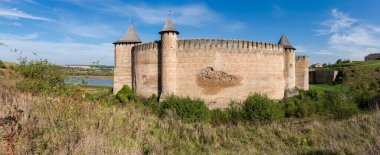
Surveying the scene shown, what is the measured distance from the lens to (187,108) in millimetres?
14539

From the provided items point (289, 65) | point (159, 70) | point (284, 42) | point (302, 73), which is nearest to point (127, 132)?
point (159, 70)

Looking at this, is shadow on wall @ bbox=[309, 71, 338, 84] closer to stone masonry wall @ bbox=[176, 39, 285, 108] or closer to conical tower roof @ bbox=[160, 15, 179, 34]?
stone masonry wall @ bbox=[176, 39, 285, 108]

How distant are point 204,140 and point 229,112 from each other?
962 cm

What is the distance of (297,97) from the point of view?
2056cm

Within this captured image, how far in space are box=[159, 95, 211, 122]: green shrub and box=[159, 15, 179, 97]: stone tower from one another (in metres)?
1.30

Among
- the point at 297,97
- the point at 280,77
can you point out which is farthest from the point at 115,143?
the point at 297,97

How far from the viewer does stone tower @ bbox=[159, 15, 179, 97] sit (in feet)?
53.3

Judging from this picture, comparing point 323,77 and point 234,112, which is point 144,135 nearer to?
point 234,112

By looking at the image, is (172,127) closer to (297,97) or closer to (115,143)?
(115,143)

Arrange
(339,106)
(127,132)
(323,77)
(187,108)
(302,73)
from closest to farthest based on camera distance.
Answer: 1. (127,132)
2. (187,108)
3. (339,106)
4. (302,73)
5. (323,77)

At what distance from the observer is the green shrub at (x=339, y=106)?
14.6 metres

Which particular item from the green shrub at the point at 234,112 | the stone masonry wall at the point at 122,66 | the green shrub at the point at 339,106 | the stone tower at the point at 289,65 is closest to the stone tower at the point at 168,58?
the green shrub at the point at 234,112

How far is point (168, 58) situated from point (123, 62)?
5.01 metres

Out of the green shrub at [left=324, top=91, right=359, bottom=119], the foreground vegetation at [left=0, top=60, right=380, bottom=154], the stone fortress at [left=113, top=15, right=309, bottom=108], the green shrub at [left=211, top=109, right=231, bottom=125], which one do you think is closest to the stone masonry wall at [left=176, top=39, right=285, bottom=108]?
the stone fortress at [left=113, top=15, right=309, bottom=108]
